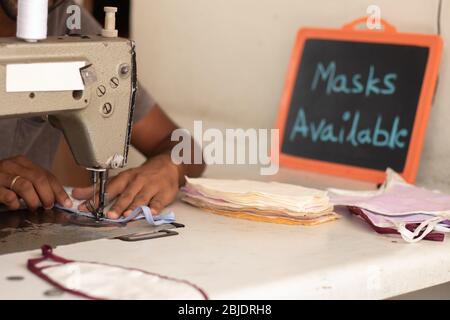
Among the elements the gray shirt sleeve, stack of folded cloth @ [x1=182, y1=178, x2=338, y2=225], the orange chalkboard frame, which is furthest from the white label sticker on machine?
the orange chalkboard frame

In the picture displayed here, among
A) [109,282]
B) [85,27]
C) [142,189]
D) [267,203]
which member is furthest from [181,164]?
[109,282]

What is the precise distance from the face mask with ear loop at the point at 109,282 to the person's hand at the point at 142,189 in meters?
0.41

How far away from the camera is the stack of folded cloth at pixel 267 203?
6.27 ft

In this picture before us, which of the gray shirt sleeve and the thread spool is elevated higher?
the thread spool


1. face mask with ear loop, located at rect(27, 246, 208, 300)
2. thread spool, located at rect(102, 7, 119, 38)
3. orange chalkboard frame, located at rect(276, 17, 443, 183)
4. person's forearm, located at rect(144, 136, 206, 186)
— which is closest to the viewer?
face mask with ear loop, located at rect(27, 246, 208, 300)

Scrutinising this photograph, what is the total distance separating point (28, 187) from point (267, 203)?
50cm

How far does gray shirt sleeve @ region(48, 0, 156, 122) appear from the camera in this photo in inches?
89.0

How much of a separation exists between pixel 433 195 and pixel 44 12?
96 cm

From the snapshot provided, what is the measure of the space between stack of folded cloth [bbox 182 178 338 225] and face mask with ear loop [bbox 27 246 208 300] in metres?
0.51

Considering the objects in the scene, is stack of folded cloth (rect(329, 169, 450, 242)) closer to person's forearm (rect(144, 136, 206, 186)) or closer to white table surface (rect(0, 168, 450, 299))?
white table surface (rect(0, 168, 450, 299))

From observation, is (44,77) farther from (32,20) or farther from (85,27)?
(85,27)

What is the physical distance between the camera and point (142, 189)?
2.03m

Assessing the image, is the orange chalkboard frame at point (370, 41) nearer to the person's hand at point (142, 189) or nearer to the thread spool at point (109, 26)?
the person's hand at point (142, 189)
